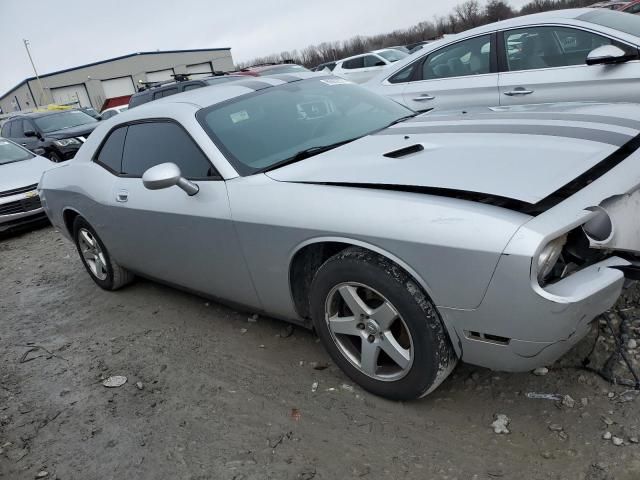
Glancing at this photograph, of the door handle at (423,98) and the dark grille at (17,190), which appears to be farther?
the dark grille at (17,190)

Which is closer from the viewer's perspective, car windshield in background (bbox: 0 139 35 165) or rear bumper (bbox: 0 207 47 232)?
rear bumper (bbox: 0 207 47 232)

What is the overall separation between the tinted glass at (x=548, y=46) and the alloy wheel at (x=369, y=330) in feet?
11.2

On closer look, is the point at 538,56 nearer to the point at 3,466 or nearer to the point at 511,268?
the point at 511,268

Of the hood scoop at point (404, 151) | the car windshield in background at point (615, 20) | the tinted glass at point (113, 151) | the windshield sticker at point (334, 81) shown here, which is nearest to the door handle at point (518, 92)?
the car windshield in background at point (615, 20)

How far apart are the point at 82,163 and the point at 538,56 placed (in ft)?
13.2

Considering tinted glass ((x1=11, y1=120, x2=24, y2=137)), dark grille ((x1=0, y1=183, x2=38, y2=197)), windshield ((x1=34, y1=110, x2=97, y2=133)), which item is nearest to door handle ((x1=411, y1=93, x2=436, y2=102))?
dark grille ((x1=0, y1=183, x2=38, y2=197))

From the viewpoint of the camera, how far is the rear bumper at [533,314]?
1906 mm

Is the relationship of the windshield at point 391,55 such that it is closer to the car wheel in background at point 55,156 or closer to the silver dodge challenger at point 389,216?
the car wheel in background at point 55,156

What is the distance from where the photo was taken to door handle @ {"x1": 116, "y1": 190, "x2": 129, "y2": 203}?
367 cm

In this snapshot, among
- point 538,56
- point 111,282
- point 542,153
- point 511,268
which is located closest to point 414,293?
point 511,268

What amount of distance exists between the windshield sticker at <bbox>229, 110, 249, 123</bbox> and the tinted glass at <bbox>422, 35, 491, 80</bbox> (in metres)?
2.85

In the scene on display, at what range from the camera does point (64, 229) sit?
4812 millimetres

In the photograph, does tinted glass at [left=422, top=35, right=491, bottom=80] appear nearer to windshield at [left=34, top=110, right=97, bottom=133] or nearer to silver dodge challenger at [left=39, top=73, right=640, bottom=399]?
silver dodge challenger at [left=39, top=73, right=640, bottom=399]

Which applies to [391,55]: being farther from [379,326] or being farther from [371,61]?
[379,326]
